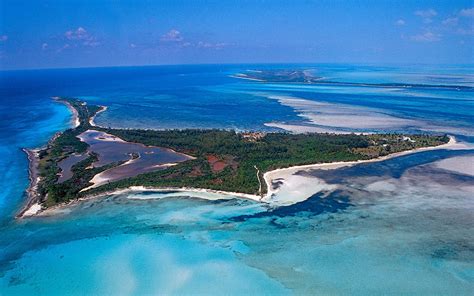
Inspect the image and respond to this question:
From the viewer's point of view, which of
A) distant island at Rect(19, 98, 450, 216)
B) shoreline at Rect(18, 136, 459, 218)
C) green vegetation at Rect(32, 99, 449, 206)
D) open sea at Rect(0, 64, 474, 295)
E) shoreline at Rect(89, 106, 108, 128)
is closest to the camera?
open sea at Rect(0, 64, 474, 295)

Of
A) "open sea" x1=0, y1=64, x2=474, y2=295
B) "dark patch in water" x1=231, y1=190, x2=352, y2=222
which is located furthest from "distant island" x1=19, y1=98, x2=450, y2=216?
"dark patch in water" x1=231, y1=190, x2=352, y2=222

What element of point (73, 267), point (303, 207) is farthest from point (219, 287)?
point (303, 207)

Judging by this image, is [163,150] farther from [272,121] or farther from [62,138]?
[272,121]

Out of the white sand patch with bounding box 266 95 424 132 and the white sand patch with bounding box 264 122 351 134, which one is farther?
the white sand patch with bounding box 266 95 424 132

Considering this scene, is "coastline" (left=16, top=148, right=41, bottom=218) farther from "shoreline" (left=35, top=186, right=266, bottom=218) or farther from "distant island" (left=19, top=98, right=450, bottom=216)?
"shoreline" (left=35, top=186, right=266, bottom=218)

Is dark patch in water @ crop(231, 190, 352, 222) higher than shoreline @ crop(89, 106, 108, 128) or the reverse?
the reverse

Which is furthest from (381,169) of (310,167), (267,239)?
(267,239)

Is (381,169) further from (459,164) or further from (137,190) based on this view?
(137,190)
